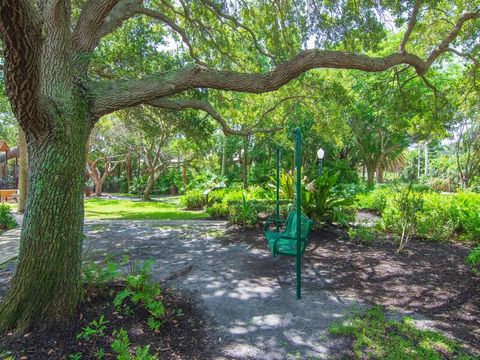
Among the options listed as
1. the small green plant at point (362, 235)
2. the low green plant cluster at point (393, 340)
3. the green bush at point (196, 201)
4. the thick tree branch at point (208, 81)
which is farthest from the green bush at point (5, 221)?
the low green plant cluster at point (393, 340)

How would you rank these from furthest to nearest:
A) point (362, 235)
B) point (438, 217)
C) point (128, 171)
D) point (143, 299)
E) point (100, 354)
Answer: point (128, 171) → point (438, 217) → point (362, 235) → point (143, 299) → point (100, 354)

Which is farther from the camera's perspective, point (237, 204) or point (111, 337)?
point (237, 204)

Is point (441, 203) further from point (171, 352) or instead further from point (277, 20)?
point (171, 352)

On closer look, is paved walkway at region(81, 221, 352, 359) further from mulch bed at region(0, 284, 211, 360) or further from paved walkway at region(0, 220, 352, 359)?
mulch bed at region(0, 284, 211, 360)

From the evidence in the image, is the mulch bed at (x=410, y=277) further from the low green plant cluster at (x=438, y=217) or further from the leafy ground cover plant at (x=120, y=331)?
the leafy ground cover plant at (x=120, y=331)

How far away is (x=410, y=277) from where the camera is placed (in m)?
4.36

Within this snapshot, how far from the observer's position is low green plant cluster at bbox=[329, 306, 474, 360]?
8.37ft

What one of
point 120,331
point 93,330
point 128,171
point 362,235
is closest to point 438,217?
point 362,235

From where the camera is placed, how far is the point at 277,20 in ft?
23.3

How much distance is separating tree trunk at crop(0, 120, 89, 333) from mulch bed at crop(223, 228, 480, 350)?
317 centimetres

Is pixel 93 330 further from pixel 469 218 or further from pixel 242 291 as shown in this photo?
pixel 469 218

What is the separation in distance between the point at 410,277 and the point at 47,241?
14.9ft

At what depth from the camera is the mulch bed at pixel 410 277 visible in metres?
3.30

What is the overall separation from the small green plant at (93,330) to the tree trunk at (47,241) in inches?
11.7
